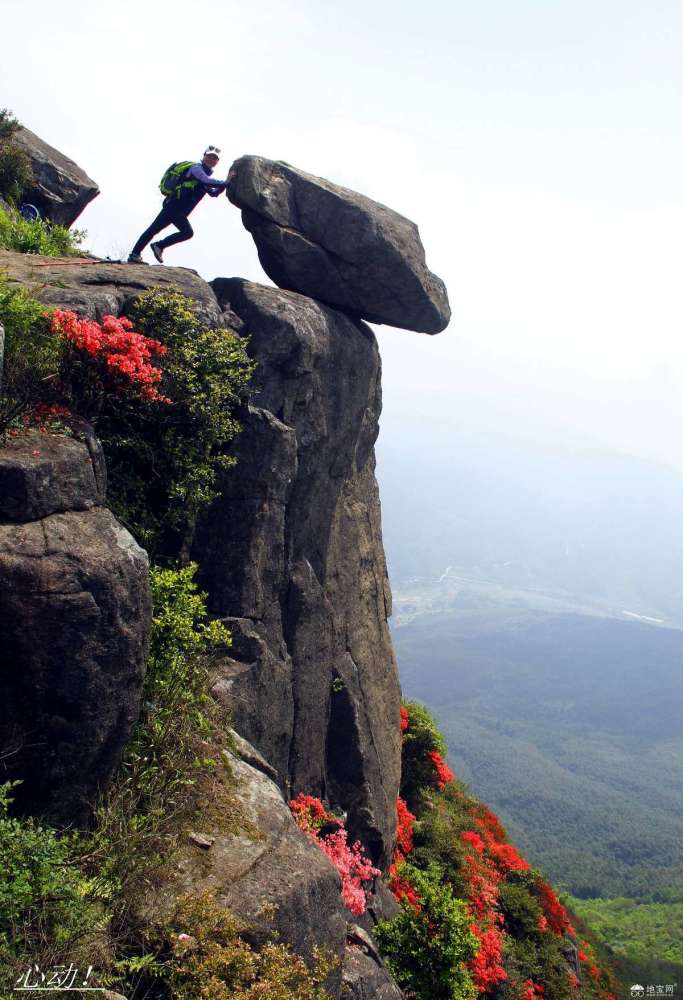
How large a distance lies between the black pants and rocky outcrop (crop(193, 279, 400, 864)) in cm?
241

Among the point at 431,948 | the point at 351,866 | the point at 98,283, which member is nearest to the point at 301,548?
the point at 98,283

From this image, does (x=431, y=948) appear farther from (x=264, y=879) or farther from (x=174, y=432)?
(x=174, y=432)

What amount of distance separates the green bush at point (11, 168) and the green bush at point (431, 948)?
23592 mm

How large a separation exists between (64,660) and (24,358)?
461cm

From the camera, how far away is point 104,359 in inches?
425

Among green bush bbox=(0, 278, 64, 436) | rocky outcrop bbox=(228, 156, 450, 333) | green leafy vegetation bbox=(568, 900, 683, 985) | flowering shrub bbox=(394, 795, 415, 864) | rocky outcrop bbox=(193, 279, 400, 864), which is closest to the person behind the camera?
green bush bbox=(0, 278, 64, 436)

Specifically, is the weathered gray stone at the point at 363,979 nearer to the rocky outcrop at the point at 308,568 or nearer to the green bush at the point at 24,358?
the rocky outcrop at the point at 308,568

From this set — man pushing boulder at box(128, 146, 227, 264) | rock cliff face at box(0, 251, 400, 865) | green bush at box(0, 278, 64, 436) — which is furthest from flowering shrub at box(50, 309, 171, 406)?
man pushing boulder at box(128, 146, 227, 264)

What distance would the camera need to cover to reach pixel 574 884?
389 feet

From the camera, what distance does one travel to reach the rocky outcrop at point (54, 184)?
22.2m

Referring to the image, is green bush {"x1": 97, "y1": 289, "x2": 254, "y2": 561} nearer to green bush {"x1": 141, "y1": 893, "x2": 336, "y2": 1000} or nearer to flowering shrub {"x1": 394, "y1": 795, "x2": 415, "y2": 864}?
green bush {"x1": 141, "y1": 893, "x2": 336, "y2": 1000}

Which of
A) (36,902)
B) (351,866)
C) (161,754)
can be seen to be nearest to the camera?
(36,902)

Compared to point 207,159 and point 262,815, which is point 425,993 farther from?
point 207,159

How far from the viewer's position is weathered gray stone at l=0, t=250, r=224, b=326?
11.7 meters
